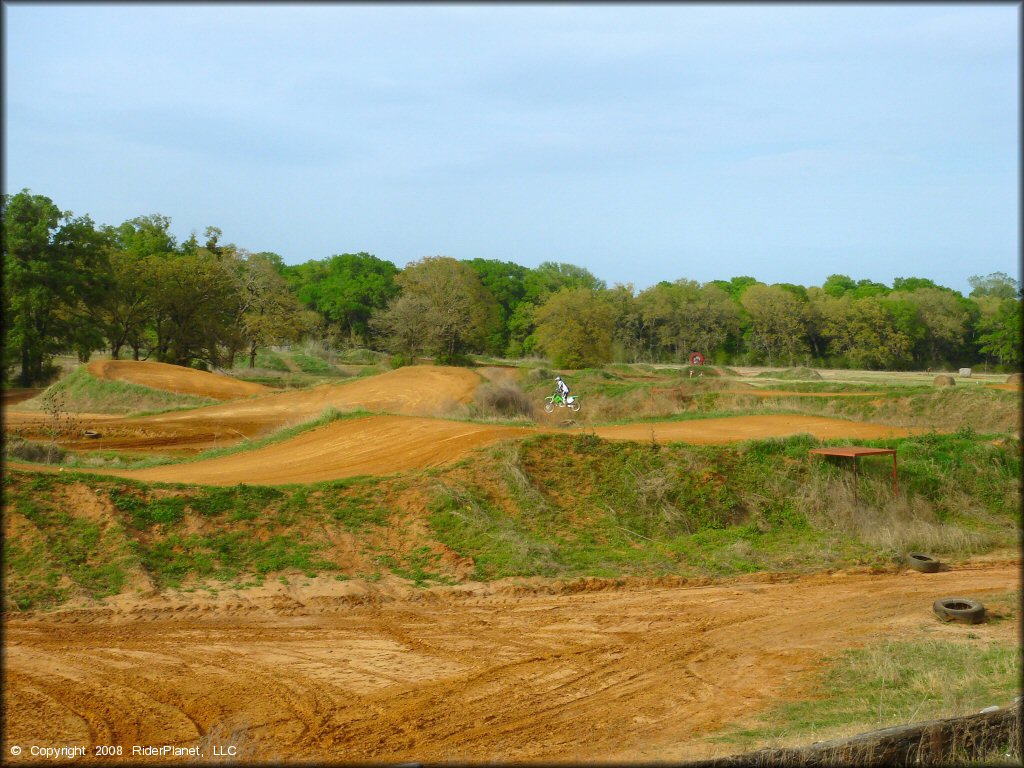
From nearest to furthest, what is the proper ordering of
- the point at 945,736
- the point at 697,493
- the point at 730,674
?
the point at 945,736
the point at 730,674
the point at 697,493

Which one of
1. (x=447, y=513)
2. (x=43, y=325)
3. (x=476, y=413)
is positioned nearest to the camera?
(x=447, y=513)

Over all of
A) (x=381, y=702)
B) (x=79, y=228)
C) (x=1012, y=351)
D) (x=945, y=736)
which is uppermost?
(x=79, y=228)

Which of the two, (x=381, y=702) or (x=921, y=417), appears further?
(x=921, y=417)

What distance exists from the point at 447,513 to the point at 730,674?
6346 mm

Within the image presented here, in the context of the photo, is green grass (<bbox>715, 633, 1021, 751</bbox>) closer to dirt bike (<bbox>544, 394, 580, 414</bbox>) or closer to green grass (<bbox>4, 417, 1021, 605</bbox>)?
green grass (<bbox>4, 417, 1021, 605</bbox>)

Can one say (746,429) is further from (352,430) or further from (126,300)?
(126,300)

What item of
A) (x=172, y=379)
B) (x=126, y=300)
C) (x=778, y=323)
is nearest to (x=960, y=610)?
(x=172, y=379)

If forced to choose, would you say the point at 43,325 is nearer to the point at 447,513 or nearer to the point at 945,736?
the point at 447,513

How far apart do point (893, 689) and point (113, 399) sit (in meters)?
31.1

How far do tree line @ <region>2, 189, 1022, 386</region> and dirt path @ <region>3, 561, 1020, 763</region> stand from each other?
336 inches

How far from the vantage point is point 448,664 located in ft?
31.8

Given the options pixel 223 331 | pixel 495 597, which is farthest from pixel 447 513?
→ pixel 223 331

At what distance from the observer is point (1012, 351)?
16719 mm

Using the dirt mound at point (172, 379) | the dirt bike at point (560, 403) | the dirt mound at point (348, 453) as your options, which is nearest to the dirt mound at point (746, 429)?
the dirt mound at point (348, 453)
